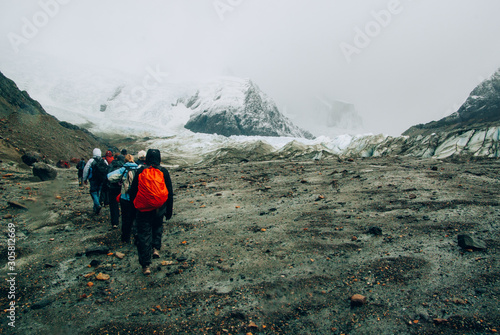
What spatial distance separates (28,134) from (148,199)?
23.8 meters

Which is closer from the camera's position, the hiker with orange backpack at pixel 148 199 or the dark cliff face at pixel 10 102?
the hiker with orange backpack at pixel 148 199

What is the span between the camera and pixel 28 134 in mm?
21750

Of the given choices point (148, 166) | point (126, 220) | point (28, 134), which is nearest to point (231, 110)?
point (28, 134)

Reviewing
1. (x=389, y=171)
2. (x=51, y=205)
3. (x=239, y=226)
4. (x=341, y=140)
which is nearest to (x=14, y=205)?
(x=51, y=205)

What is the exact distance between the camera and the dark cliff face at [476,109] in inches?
1874

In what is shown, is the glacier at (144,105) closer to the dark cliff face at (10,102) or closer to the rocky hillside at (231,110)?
the rocky hillside at (231,110)

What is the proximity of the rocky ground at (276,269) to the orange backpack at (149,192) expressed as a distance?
121 centimetres

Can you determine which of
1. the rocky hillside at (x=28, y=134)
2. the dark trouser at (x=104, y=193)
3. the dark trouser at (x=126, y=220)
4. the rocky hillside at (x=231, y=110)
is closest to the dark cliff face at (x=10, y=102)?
the rocky hillside at (x=28, y=134)

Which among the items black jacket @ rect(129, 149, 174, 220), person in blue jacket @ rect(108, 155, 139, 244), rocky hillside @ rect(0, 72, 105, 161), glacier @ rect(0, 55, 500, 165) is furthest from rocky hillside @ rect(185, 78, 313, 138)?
black jacket @ rect(129, 149, 174, 220)

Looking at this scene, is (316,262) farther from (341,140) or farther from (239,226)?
(341,140)

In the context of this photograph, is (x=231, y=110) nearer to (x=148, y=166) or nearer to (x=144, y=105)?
(x=144, y=105)

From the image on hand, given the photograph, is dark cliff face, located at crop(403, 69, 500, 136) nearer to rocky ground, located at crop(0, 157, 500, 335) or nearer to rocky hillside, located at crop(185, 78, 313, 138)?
rocky ground, located at crop(0, 157, 500, 335)

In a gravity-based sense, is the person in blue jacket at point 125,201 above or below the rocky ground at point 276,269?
above

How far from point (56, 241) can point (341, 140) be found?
24.9 m
